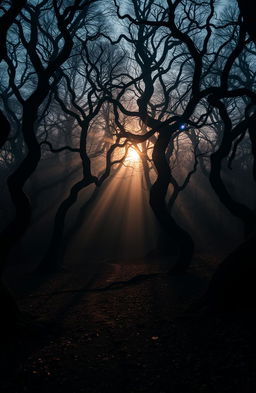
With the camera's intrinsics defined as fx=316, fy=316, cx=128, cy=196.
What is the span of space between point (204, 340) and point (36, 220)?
66.3 feet

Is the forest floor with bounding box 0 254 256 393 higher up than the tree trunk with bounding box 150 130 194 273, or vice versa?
the tree trunk with bounding box 150 130 194 273

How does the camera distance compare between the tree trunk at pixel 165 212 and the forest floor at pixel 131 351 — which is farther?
the tree trunk at pixel 165 212

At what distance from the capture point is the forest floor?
354cm

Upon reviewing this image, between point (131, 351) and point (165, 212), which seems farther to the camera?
point (165, 212)

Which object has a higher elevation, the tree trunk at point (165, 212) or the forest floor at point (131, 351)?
the tree trunk at point (165, 212)

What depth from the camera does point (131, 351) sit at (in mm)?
4508

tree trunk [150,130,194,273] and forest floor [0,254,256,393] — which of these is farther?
tree trunk [150,130,194,273]

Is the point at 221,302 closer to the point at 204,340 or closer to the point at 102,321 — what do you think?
the point at 204,340

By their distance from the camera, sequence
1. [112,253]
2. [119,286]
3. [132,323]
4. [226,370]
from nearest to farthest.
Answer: [226,370]
[132,323]
[119,286]
[112,253]

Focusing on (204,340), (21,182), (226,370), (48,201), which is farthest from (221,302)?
(48,201)

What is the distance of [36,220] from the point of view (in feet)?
75.8

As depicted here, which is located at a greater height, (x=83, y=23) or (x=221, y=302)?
(x=83, y=23)

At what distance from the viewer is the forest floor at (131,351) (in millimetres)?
3543

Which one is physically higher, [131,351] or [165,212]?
[165,212]
